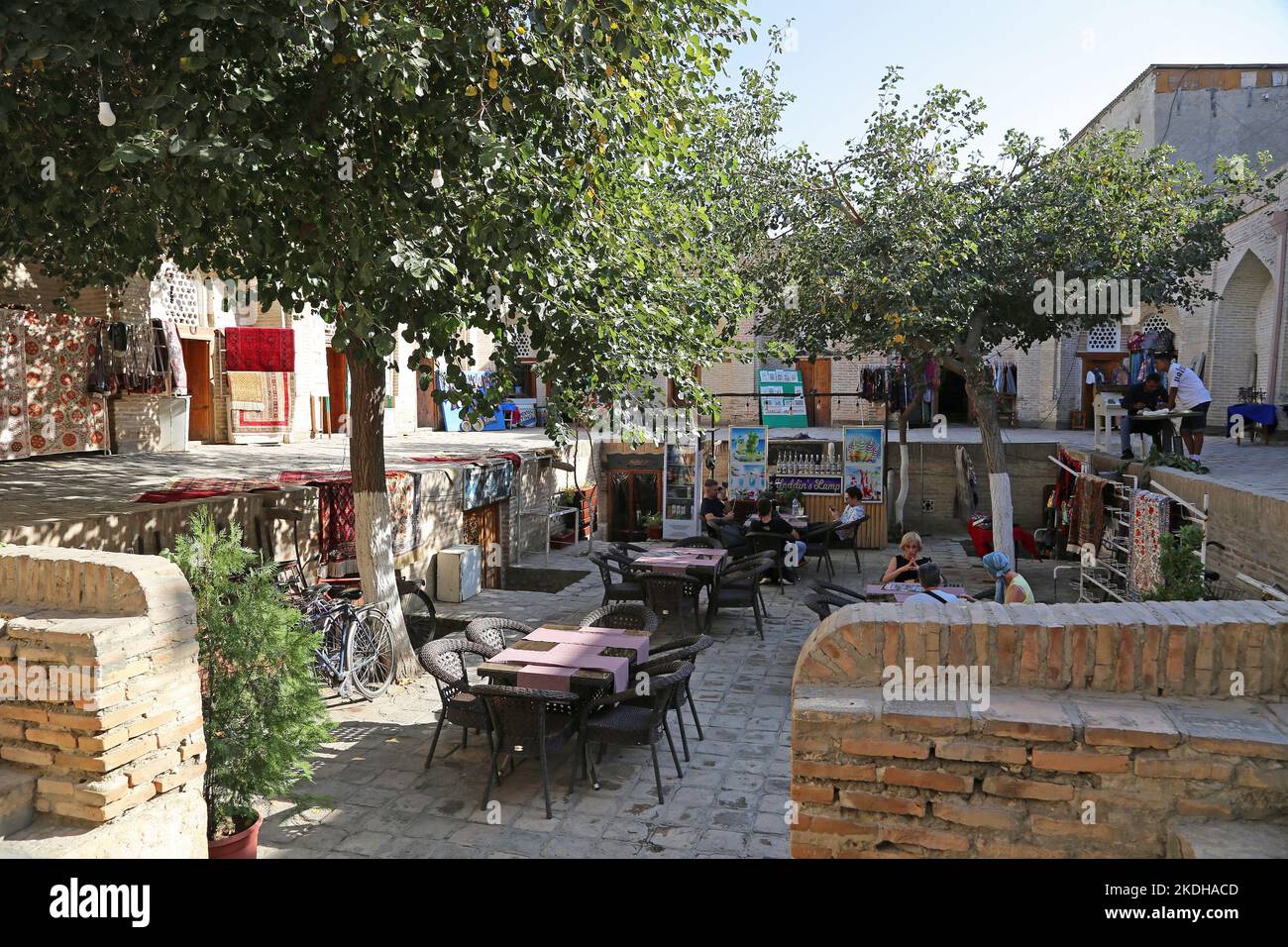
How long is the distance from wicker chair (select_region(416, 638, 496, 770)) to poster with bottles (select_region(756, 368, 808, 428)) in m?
16.9

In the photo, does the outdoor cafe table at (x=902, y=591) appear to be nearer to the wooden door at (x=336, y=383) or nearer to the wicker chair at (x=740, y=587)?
the wicker chair at (x=740, y=587)

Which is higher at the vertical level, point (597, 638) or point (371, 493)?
point (371, 493)

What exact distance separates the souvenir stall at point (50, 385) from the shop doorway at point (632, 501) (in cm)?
900

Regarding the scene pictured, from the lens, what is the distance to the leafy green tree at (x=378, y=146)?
548cm

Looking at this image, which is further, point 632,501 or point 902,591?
point 632,501

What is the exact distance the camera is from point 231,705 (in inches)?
191

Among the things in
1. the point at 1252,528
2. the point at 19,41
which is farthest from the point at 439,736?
the point at 1252,528

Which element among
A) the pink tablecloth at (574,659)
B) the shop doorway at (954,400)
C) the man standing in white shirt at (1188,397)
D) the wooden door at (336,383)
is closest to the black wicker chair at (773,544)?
the man standing in white shirt at (1188,397)

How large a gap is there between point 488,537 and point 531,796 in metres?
8.95

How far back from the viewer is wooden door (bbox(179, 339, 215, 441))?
51.8 feet

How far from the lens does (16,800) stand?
4.10 m

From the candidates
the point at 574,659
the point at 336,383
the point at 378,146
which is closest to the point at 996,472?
the point at 574,659

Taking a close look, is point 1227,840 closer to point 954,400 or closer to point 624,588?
point 624,588
